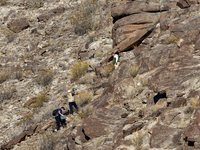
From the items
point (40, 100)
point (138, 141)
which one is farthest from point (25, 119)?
point (138, 141)

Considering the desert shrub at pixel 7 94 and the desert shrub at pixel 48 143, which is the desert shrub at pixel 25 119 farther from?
the desert shrub at pixel 7 94

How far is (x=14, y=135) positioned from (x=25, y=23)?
49.8ft

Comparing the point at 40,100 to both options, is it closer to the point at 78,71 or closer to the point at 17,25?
the point at 78,71

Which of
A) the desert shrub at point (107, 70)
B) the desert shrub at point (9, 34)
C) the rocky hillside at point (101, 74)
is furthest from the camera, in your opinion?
the desert shrub at point (9, 34)

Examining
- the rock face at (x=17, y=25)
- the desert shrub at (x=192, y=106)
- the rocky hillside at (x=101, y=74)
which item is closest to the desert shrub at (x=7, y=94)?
the rocky hillside at (x=101, y=74)

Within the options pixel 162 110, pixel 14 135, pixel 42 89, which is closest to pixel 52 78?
pixel 42 89

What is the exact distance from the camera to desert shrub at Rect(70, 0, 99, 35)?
21022mm

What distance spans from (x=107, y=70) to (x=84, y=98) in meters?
2.44

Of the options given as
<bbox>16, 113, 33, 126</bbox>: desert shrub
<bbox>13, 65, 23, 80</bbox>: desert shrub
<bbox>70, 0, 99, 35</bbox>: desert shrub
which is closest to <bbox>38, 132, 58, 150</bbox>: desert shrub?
<bbox>16, 113, 33, 126</bbox>: desert shrub

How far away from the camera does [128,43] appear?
48.9 ft

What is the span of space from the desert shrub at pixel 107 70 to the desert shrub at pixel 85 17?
7033mm

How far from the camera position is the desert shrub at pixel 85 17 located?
21022 mm

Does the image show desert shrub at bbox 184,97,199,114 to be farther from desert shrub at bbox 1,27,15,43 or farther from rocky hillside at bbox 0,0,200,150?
desert shrub at bbox 1,27,15,43

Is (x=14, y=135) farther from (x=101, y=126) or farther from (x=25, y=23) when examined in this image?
(x=25, y=23)
